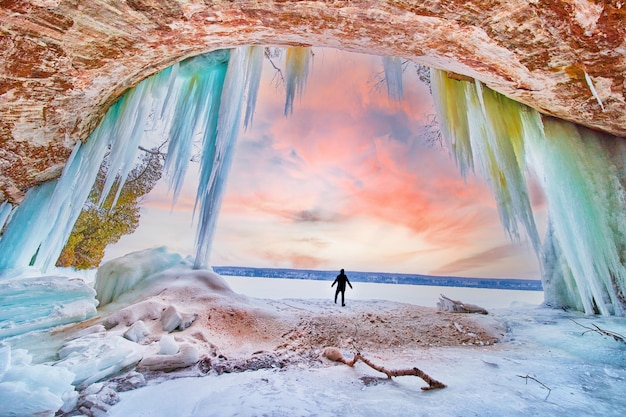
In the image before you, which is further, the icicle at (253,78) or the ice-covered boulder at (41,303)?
the icicle at (253,78)

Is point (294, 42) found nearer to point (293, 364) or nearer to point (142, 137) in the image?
point (142, 137)

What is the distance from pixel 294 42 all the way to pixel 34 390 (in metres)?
3.65

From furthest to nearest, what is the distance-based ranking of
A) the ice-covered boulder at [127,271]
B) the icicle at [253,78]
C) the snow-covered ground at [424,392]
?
the ice-covered boulder at [127,271] < the icicle at [253,78] < the snow-covered ground at [424,392]

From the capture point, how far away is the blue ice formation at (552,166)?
3674 millimetres

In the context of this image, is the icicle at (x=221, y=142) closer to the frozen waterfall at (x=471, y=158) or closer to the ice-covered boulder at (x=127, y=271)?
the frozen waterfall at (x=471, y=158)

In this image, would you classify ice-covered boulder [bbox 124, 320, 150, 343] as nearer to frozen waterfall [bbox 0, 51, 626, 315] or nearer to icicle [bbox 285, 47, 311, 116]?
frozen waterfall [bbox 0, 51, 626, 315]

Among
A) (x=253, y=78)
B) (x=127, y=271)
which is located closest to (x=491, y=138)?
(x=253, y=78)

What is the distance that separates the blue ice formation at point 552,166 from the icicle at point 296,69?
1890 millimetres

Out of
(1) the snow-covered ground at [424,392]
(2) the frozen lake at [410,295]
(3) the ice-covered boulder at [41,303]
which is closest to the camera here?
(1) the snow-covered ground at [424,392]

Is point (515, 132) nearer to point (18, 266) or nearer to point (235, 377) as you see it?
point (235, 377)

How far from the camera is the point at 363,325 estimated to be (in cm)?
492

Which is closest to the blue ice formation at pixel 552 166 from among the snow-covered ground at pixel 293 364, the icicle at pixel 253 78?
the snow-covered ground at pixel 293 364

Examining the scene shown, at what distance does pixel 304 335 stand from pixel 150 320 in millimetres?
2307

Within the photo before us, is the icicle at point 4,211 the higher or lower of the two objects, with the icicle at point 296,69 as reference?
lower
